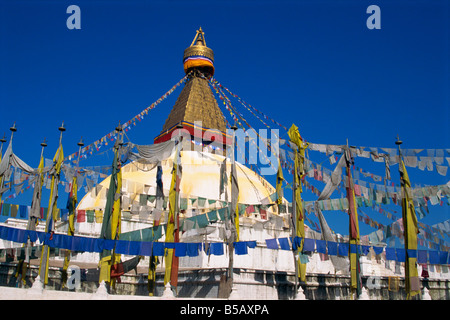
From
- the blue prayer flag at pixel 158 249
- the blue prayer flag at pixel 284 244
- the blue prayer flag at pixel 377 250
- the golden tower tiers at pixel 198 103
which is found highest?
the golden tower tiers at pixel 198 103

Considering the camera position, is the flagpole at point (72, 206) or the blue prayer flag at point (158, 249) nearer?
the blue prayer flag at point (158, 249)

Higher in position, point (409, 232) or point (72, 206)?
point (72, 206)

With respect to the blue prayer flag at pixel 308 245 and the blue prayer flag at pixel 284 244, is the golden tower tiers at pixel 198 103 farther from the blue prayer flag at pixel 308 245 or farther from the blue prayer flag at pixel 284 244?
the blue prayer flag at pixel 308 245

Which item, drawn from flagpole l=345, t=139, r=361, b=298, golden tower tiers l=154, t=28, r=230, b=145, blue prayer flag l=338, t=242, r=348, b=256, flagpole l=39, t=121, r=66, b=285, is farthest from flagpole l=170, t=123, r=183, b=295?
golden tower tiers l=154, t=28, r=230, b=145

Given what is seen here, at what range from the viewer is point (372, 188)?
21.0m

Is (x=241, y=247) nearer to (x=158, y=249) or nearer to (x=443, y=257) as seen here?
(x=158, y=249)

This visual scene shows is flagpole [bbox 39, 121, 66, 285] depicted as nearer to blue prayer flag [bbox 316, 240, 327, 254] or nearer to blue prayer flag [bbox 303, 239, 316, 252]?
blue prayer flag [bbox 303, 239, 316, 252]

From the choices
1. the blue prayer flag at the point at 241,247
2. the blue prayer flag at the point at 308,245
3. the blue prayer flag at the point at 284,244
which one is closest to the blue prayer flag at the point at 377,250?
the blue prayer flag at the point at 308,245

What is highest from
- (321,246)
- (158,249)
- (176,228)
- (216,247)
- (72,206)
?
(72,206)

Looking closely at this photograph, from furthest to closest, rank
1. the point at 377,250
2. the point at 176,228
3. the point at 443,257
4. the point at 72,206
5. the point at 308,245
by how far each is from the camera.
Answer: the point at 72,206 → the point at 443,257 → the point at 377,250 → the point at 176,228 → the point at 308,245

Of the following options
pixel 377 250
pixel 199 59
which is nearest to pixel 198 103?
pixel 199 59

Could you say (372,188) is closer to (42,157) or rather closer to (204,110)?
(42,157)
